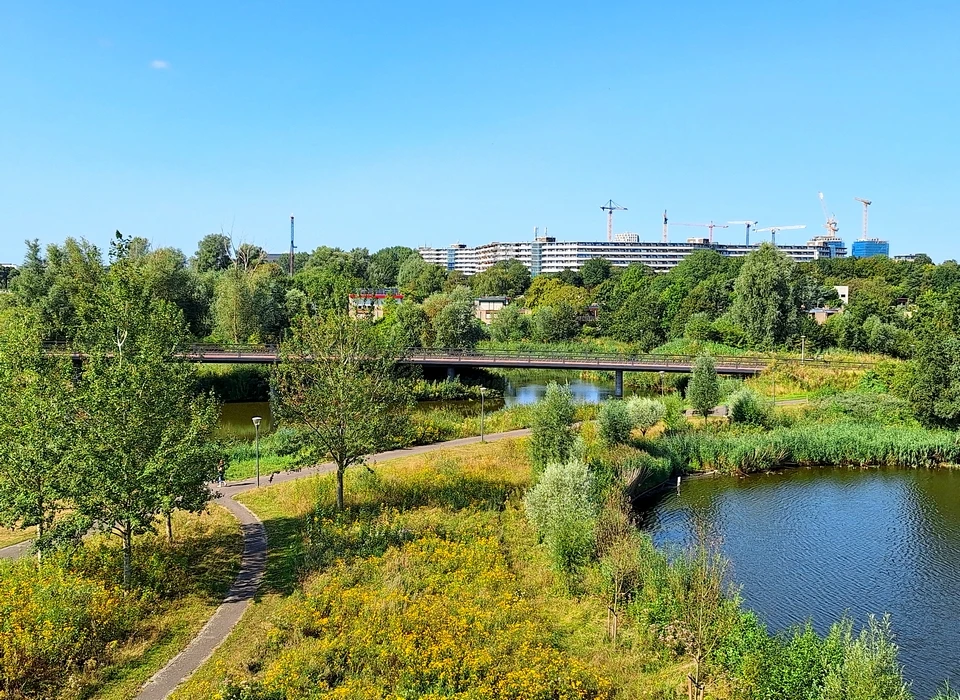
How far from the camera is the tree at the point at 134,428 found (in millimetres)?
17359

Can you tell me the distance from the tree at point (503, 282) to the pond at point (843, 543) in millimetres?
106590

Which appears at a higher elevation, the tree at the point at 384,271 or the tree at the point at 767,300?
the tree at the point at 384,271

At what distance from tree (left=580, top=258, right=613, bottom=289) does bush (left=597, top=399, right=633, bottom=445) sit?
→ 112 m

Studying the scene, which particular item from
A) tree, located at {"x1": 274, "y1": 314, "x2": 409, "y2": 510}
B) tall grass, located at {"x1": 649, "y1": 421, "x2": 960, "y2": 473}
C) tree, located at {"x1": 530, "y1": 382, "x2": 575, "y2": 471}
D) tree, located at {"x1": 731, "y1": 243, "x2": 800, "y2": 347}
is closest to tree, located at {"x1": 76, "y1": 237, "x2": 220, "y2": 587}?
tree, located at {"x1": 274, "y1": 314, "x2": 409, "y2": 510}

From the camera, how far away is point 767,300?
7450cm

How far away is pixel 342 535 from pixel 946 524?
27.0m

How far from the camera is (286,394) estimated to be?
2567cm

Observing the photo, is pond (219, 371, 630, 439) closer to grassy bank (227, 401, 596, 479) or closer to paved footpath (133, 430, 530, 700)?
grassy bank (227, 401, 596, 479)

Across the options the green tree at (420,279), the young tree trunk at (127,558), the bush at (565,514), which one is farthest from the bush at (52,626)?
the green tree at (420,279)

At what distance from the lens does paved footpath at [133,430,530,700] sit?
14125mm

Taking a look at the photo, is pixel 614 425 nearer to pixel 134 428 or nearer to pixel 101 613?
pixel 134 428

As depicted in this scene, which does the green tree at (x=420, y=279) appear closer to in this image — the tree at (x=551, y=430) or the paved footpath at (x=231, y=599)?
the tree at (x=551, y=430)

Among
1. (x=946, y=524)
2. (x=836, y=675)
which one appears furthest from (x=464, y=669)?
(x=946, y=524)

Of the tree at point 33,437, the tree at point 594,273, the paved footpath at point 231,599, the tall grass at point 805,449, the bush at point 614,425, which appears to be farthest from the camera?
the tree at point 594,273
